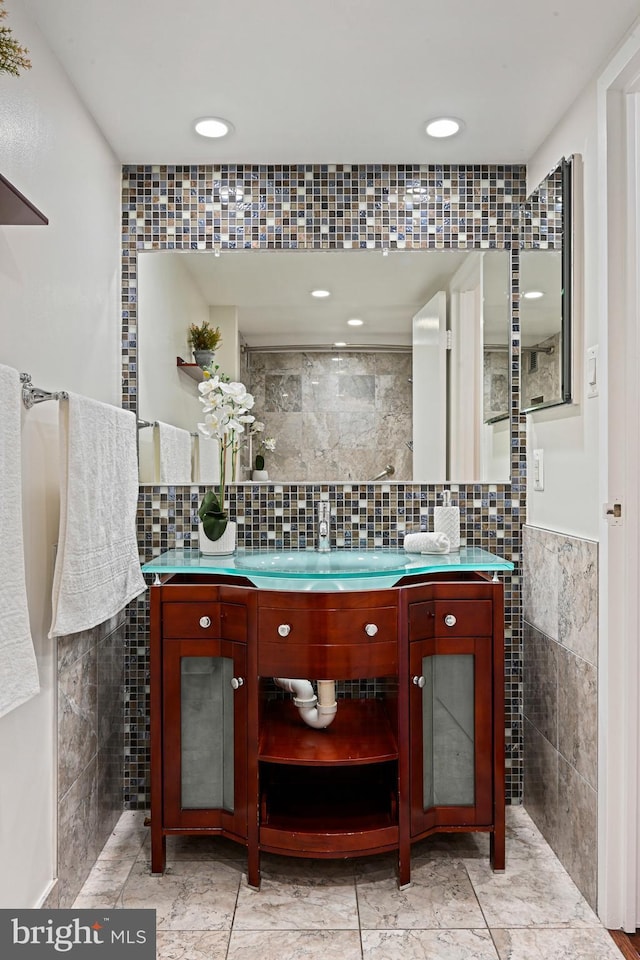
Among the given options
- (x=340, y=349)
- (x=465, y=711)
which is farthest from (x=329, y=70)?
(x=465, y=711)

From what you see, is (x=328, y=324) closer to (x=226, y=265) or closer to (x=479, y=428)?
(x=226, y=265)

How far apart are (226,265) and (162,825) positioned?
190cm

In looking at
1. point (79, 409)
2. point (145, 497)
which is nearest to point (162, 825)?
point (145, 497)

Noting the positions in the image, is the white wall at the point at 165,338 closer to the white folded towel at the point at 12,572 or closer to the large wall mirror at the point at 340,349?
the large wall mirror at the point at 340,349

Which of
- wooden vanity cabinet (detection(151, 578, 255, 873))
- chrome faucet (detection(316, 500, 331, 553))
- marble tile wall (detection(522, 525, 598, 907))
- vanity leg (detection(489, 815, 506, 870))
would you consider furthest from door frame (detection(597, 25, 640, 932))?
wooden vanity cabinet (detection(151, 578, 255, 873))

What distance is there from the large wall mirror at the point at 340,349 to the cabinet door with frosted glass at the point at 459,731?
0.69 meters

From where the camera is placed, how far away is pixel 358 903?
1.97m

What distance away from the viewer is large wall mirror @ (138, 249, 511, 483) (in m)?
2.54

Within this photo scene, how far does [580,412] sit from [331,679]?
3.55 ft

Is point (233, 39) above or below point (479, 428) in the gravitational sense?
above

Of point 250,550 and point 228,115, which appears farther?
point 250,550

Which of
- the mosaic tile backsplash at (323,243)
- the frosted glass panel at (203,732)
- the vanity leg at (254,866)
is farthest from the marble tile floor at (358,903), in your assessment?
the mosaic tile backsplash at (323,243)

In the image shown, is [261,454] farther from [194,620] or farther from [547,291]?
[547,291]

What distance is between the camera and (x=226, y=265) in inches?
100
